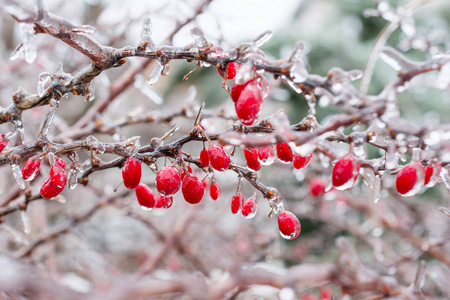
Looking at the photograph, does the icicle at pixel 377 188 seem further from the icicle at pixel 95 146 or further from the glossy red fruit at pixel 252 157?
the icicle at pixel 95 146

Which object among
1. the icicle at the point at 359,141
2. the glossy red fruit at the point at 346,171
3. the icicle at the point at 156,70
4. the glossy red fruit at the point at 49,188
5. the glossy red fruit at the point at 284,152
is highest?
the icicle at the point at 156,70

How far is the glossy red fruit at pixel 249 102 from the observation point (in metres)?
0.50

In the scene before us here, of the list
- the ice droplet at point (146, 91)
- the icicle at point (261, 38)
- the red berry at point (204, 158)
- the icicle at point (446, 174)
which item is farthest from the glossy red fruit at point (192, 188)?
the ice droplet at point (146, 91)

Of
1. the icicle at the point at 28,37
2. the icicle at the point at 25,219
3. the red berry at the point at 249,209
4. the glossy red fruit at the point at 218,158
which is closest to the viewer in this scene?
the icicle at the point at 28,37

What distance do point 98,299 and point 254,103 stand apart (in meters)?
0.33

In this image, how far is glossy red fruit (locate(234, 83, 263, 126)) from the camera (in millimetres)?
502

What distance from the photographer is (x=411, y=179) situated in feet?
1.80

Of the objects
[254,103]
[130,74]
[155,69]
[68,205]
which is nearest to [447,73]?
[254,103]

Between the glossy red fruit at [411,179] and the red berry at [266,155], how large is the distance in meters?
0.21

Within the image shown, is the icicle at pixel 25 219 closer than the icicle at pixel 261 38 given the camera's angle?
A: No

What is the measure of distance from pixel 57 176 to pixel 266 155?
371 millimetres

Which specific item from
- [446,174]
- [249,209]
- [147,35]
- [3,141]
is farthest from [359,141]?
[3,141]

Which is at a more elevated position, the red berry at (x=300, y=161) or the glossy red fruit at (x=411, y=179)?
the red berry at (x=300, y=161)

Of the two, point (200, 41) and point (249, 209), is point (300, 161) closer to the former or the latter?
point (249, 209)
